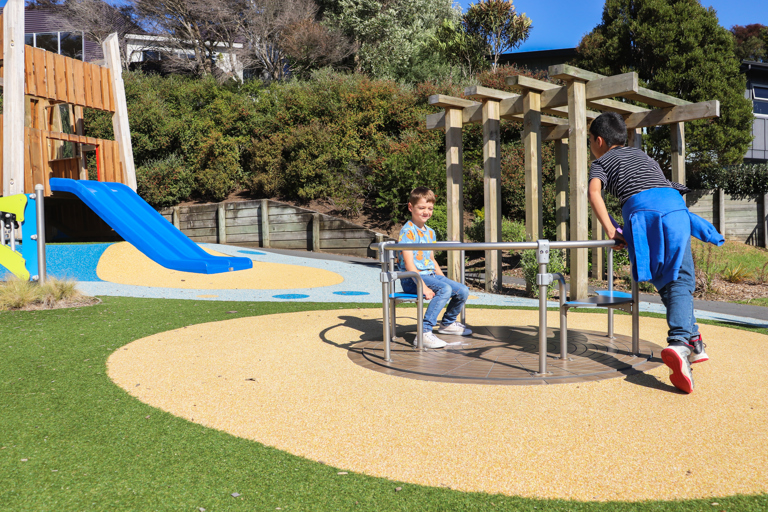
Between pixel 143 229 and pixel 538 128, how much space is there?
25.5ft

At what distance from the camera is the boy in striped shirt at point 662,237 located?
139 inches

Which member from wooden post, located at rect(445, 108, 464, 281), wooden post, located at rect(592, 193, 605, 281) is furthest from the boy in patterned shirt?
wooden post, located at rect(592, 193, 605, 281)

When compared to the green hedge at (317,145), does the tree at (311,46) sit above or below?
above

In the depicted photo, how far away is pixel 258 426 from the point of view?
302 centimetres

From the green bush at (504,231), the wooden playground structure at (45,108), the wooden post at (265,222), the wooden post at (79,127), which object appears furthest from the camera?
the wooden post at (265,222)

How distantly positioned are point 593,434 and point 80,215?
16.2 meters

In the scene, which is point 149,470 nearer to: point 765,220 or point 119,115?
point 119,115

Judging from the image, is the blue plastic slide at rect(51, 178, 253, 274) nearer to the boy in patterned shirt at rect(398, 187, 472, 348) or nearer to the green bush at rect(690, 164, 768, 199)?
the boy in patterned shirt at rect(398, 187, 472, 348)

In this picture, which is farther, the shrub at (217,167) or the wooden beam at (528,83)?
the shrub at (217,167)

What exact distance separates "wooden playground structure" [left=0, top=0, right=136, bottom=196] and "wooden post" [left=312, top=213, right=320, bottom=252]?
4283 mm

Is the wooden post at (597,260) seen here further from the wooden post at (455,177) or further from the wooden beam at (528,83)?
the wooden beam at (528,83)

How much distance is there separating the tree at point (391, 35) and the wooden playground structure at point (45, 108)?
11.9 meters

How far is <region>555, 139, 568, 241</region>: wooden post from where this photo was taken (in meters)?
10.3

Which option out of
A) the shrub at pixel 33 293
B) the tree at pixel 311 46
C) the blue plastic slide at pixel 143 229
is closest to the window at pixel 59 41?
the tree at pixel 311 46
